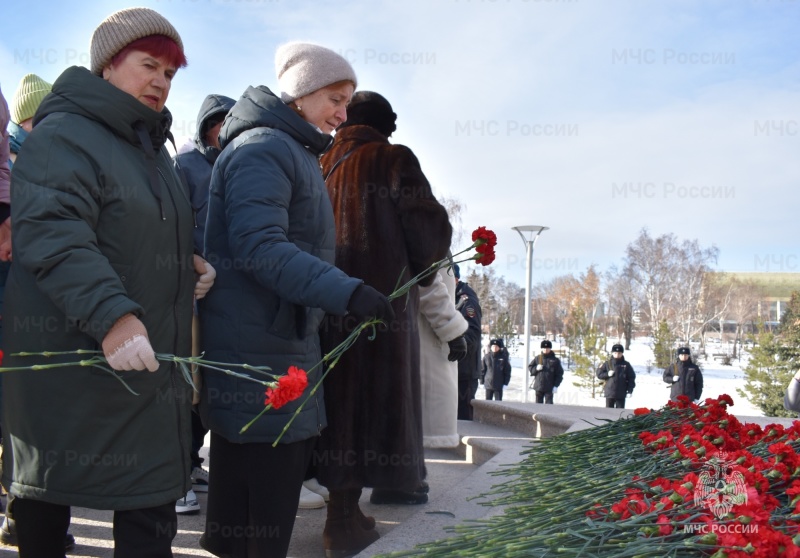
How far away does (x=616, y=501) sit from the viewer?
1.90 m

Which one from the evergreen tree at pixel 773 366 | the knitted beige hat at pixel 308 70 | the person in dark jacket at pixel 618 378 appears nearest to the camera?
the knitted beige hat at pixel 308 70

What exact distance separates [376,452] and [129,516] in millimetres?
1264

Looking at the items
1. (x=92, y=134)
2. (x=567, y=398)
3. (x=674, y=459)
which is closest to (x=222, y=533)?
(x=92, y=134)

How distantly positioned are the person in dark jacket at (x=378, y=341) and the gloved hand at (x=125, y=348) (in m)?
1.28

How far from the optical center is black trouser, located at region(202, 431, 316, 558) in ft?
7.11

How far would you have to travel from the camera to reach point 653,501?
1738 millimetres

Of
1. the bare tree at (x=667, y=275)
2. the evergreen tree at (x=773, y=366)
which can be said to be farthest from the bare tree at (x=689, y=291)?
the evergreen tree at (x=773, y=366)

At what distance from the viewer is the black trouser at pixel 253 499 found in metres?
2.17

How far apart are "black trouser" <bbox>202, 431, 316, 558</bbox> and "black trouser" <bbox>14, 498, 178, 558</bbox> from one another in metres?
0.38

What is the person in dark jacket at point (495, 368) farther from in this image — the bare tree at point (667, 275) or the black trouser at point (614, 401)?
the bare tree at point (667, 275)

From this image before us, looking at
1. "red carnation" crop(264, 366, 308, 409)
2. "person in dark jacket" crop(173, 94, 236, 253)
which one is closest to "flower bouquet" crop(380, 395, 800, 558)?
"red carnation" crop(264, 366, 308, 409)

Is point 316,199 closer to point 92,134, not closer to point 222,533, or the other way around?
point 92,134

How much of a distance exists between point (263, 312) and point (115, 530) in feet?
2.43

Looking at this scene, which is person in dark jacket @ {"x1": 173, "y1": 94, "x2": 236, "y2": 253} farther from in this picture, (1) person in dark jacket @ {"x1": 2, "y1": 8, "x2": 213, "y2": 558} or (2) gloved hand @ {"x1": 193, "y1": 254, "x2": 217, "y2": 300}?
(1) person in dark jacket @ {"x1": 2, "y1": 8, "x2": 213, "y2": 558}
